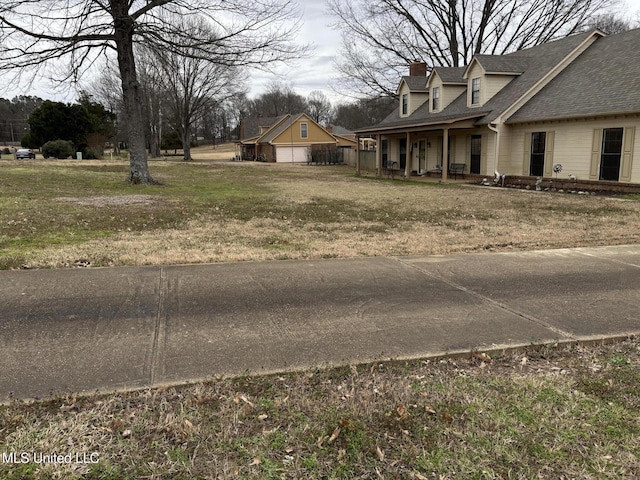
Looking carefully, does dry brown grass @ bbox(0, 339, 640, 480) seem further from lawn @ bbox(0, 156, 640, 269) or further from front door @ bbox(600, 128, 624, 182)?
front door @ bbox(600, 128, 624, 182)

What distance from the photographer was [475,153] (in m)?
22.8

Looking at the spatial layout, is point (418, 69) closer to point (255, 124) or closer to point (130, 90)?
point (130, 90)

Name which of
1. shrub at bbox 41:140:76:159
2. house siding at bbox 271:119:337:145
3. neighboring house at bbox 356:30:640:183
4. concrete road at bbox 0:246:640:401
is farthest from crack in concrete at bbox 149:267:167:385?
house siding at bbox 271:119:337:145

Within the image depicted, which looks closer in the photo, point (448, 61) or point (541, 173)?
point (541, 173)

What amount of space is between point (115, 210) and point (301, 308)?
8.08 metres

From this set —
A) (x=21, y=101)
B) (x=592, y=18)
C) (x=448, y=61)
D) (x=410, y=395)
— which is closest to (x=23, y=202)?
(x=410, y=395)

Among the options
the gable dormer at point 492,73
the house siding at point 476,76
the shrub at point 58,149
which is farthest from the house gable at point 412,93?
the shrub at point 58,149

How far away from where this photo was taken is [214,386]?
10.1 feet

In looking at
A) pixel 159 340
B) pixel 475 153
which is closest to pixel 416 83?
pixel 475 153

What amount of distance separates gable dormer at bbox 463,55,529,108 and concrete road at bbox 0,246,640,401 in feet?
58.6

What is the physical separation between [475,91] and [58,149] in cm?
3667

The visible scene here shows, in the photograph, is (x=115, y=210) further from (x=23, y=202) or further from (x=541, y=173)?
(x=541, y=173)

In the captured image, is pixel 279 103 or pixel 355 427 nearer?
pixel 355 427

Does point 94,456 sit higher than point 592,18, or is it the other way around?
point 592,18
